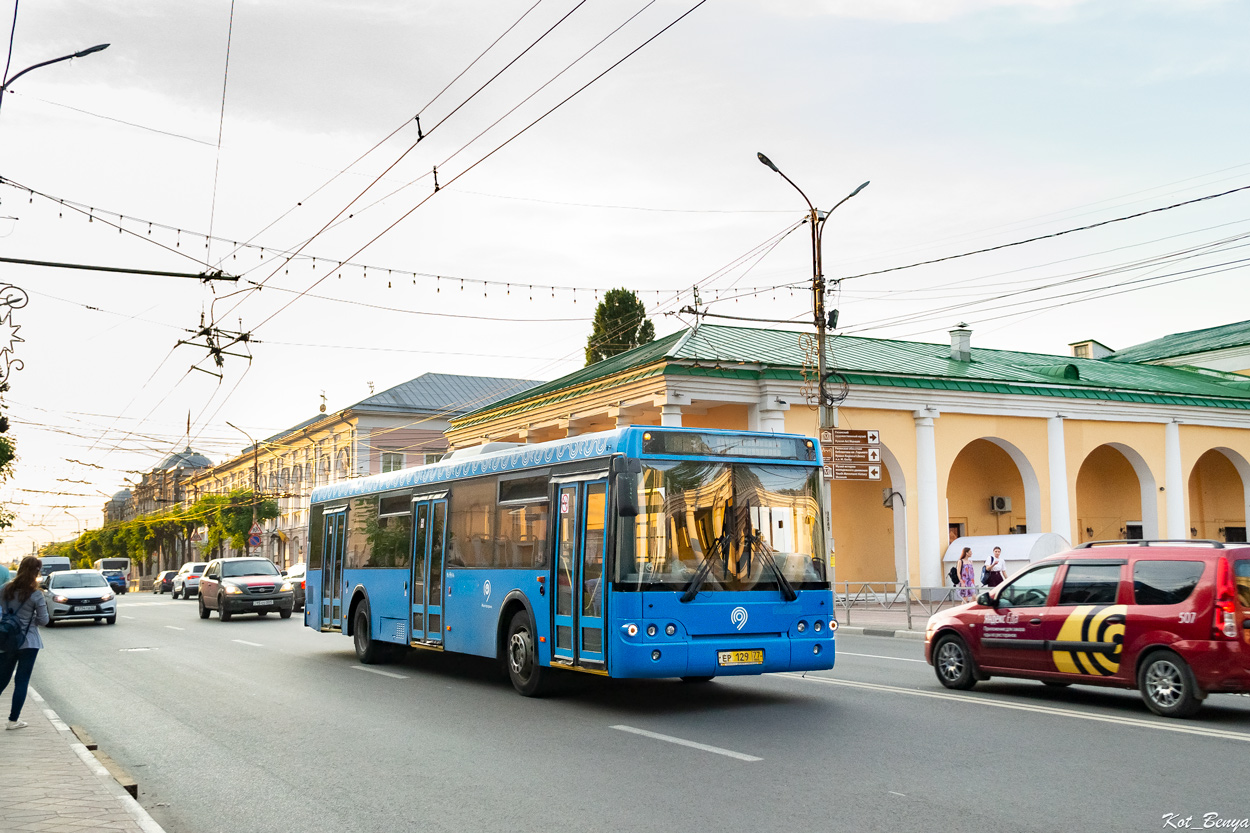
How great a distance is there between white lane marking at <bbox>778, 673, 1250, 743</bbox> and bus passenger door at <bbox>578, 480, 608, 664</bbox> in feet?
12.0

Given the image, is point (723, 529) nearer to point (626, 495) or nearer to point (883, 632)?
point (626, 495)

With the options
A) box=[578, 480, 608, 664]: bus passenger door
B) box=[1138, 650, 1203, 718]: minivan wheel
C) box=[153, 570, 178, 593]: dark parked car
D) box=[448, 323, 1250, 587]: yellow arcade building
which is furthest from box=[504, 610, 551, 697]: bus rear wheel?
box=[153, 570, 178, 593]: dark parked car

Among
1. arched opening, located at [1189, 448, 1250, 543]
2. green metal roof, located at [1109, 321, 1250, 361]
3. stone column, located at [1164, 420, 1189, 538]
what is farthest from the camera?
green metal roof, located at [1109, 321, 1250, 361]

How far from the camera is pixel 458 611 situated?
14.4 meters

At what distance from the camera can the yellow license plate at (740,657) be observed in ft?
36.4

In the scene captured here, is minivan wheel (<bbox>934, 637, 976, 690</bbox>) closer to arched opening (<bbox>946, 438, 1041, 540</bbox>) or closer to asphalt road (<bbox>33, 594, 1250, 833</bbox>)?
asphalt road (<bbox>33, 594, 1250, 833</bbox>)

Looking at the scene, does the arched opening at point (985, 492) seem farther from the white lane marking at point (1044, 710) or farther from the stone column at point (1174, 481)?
the white lane marking at point (1044, 710)

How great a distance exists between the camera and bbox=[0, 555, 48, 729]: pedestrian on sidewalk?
10336 millimetres

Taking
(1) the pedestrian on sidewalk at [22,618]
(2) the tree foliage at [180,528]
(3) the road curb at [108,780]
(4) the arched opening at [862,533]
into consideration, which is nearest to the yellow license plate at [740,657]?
(3) the road curb at [108,780]

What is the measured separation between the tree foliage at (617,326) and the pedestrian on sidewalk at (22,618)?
46.9 m

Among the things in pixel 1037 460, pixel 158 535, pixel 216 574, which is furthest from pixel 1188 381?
pixel 158 535

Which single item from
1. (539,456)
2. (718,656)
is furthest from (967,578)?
(718,656)

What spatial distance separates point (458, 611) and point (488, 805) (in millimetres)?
7254

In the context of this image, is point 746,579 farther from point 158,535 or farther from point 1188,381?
point 158,535
